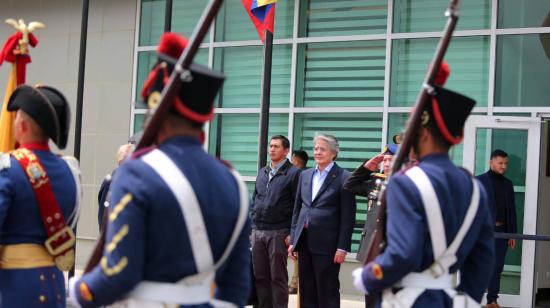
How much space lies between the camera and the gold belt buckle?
15.1 feet

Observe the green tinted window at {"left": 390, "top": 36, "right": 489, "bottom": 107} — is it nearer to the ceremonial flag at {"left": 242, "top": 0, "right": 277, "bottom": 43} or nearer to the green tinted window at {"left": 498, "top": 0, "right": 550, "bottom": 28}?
the green tinted window at {"left": 498, "top": 0, "right": 550, "bottom": 28}

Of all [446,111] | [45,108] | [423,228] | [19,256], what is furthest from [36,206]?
[446,111]

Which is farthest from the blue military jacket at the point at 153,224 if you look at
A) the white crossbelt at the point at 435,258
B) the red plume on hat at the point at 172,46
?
the white crossbelt at the point at 435,258

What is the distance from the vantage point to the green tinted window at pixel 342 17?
11.3 metres

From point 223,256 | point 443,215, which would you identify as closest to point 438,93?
point 443,215

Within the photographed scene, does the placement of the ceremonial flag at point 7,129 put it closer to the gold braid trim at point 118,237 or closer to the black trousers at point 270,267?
the gold braid trim at point 118,237

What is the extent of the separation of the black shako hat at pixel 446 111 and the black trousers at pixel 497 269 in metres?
5.87

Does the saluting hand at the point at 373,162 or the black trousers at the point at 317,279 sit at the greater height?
the saluting hand at the point at 373,162

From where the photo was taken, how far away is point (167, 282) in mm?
3256

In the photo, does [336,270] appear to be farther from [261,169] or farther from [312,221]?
[261,169]

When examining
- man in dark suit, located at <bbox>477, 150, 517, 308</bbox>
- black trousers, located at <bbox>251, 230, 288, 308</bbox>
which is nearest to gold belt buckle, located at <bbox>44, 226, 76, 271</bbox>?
black trousers, located at <bbox>251, 230, 288, 308</bbox>

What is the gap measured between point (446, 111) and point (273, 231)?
15.6 feet

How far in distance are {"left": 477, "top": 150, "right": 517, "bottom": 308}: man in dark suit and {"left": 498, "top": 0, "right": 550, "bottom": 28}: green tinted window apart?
1.72 metres

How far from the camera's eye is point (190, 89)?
10.9 ft
